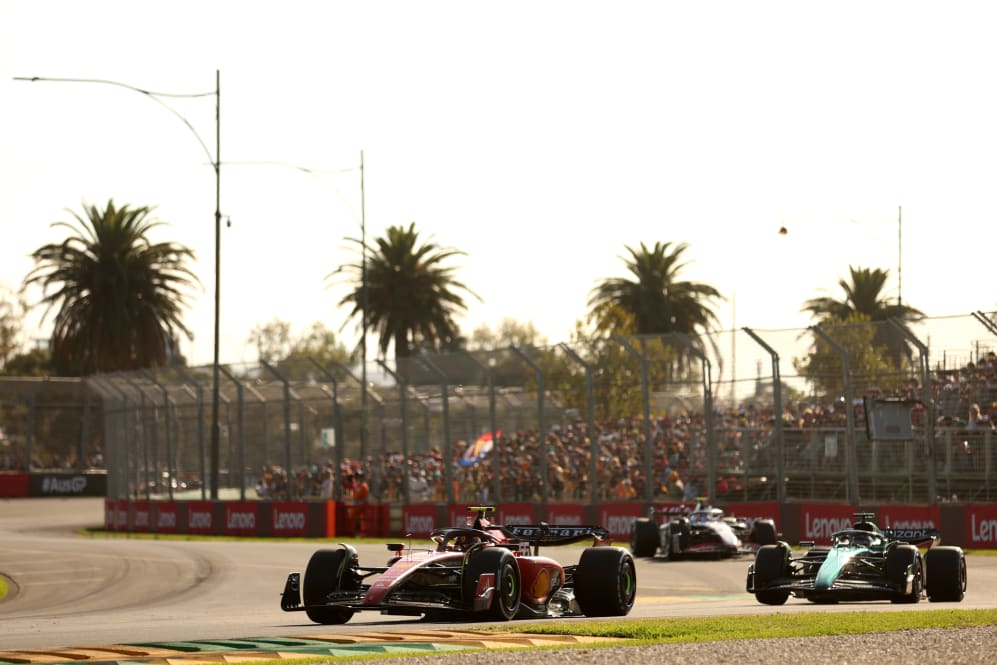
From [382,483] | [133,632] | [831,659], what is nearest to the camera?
[831,659]

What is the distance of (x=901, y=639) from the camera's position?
42.6 feet

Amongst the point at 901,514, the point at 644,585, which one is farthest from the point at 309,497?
the point at 644,585

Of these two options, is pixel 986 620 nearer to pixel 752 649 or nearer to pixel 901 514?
pixel 752 649

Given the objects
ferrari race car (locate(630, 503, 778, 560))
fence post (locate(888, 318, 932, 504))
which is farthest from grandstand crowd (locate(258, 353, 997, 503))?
ferrari race car (locate(630, 503, 778, 560))

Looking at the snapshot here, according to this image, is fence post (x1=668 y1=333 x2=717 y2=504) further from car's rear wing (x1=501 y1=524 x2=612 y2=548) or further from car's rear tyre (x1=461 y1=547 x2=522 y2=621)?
car's rear tyre (x1=461 y1=547 x2=522 y2=621)

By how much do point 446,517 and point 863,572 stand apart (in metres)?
19.3

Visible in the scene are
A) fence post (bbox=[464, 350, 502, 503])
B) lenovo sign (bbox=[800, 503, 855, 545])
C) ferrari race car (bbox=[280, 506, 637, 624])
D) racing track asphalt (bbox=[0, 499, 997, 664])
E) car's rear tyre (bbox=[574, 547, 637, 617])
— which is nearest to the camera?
racing track asphalt (bbox=[0, 499, 997, 664])

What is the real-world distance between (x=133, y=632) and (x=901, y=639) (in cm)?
714

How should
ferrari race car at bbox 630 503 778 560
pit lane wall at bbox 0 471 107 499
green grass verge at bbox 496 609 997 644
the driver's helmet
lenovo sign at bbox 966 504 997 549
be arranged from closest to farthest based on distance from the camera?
green grass verge at bbox 496 609 997 644
the driver's helmet
ferrari race car at bbox 630 503 778 560
lenovo sign at bbox 966 504 997 549
pit lane wall at bbox 0 471 107 499

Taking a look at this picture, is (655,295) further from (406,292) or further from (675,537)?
(675,537)

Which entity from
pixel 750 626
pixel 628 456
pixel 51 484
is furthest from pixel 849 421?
pixel 51 484

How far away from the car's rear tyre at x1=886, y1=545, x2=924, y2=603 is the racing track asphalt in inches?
14.6

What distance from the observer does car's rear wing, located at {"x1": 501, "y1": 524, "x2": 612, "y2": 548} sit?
1734 cm

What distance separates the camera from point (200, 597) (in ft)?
73.9
